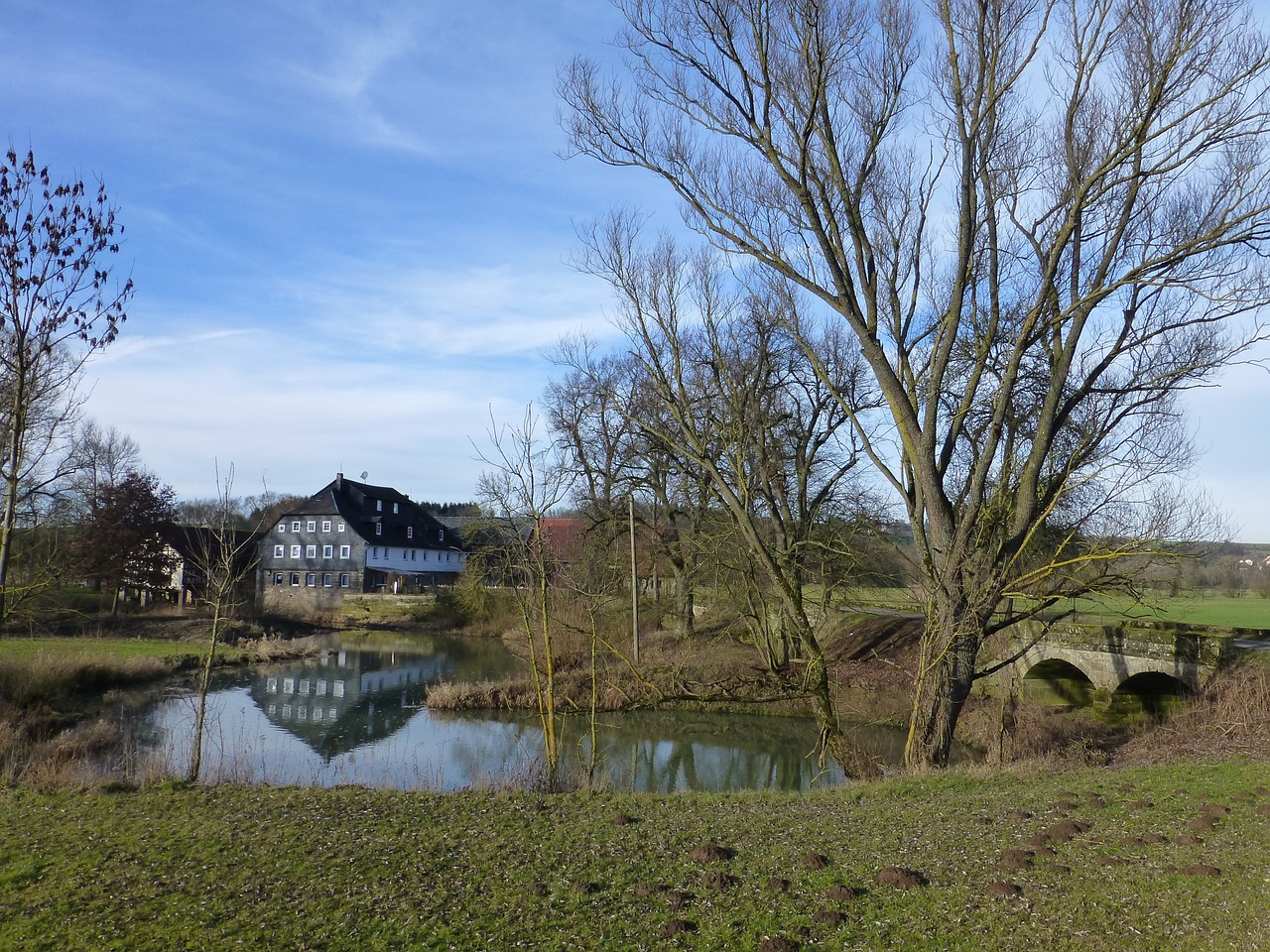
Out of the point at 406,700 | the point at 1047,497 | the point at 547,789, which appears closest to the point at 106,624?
the point at 406,700

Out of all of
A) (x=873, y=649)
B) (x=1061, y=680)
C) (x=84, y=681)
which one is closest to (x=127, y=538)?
(x=84, y=681)

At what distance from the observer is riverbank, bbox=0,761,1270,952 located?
5.29m

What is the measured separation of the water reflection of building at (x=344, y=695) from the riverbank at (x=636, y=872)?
29.2 feet

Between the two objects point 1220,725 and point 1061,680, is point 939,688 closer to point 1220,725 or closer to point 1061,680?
point 1220,725

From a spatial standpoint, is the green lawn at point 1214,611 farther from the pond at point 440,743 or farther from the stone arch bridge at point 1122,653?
the pond at point 440,743

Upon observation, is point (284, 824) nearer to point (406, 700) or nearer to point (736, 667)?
point (406, 700)

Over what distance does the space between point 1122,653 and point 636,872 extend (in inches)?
611

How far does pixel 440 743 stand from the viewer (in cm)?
1803

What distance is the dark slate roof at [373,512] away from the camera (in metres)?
57.8

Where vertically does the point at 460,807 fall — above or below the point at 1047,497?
below

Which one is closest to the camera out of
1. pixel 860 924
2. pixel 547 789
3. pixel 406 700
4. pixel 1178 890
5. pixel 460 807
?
pixel 860 924

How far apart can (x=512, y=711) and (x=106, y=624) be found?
2322 centimetres

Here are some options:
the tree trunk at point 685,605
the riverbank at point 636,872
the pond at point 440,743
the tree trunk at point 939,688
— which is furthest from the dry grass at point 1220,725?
the tree trunk at point 685,605

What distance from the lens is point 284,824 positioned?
783 cm
